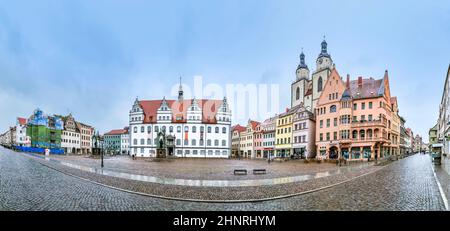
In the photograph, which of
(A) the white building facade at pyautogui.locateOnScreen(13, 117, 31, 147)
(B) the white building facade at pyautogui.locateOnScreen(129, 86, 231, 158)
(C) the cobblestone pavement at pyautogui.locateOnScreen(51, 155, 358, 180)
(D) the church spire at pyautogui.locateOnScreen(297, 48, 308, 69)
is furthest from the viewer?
(D) the church spire at pyautogui.locateOnScreen(297, 48, 308, 69)

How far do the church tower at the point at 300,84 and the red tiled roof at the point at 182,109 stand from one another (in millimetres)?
21359

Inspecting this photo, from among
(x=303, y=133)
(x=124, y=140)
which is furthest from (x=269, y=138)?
(x=124, y=140)

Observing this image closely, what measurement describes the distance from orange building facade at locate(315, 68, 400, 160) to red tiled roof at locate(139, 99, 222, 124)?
2963 centimetres

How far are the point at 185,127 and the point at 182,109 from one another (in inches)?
237

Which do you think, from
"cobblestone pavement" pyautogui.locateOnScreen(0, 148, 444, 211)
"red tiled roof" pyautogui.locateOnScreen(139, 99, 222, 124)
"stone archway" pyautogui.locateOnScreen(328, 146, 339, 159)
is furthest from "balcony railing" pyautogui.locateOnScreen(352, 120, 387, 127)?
"red tiled roof" pyautogui.locateOnScreen(139, 99, 222, 124)

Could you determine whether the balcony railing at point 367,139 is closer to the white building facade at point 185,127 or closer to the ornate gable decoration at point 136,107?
the white building facade at point 185,127

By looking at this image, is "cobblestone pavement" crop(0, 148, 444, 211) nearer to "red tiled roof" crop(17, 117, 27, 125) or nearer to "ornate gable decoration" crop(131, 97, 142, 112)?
"ornate gable decoration" crop(131, 97, 142, 112)

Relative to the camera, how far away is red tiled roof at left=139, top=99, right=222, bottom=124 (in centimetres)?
6750

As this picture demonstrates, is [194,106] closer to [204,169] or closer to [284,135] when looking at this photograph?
[284,135]

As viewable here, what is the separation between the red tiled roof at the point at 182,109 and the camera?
67.5 m

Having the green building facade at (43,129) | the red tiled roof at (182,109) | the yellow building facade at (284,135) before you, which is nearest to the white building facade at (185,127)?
the red tiled roof at (182,109)

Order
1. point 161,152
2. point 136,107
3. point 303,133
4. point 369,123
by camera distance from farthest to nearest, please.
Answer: point 136,107, point 161,152, point 303,133, point 369,123

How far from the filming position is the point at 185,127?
65.9 m
